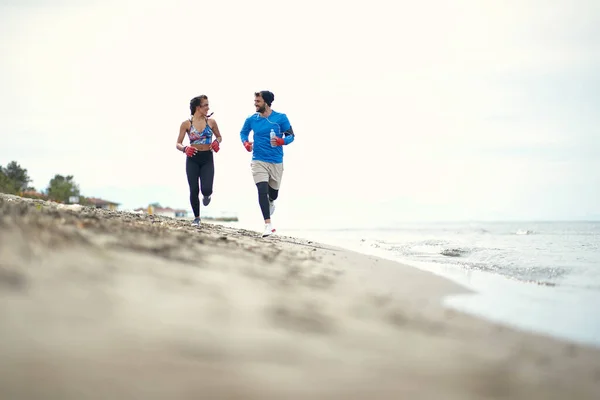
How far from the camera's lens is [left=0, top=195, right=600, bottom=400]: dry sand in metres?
1.99

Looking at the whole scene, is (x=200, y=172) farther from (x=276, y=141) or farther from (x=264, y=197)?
(x=276, y=141)

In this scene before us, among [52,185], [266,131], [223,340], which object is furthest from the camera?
[52,185]

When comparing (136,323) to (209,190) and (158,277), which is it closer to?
(158,277)

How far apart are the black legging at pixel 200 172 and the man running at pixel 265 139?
84 centimetres

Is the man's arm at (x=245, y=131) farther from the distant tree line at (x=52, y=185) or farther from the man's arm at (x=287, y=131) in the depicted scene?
the distant tree line at (x=52, y=185)

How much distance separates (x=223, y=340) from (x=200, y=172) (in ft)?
27.3

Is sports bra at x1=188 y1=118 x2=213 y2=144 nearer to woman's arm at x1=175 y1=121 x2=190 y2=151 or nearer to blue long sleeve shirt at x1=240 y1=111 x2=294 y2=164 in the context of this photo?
woman's arm at x1=175 y1=121 x2=190 y2=151

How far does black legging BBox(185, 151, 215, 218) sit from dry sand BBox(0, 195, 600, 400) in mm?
6442

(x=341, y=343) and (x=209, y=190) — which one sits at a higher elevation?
(x=209, y=190)

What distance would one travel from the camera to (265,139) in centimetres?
1002

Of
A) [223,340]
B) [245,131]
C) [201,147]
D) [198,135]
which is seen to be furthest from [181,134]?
[223,340]

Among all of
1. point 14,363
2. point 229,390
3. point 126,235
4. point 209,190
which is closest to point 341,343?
point 229,390

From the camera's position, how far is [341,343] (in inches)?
103

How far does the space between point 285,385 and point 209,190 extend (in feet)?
28.0
